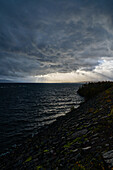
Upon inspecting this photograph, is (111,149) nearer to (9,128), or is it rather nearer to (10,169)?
(10,169)

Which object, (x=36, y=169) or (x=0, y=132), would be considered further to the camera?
(x=0, y=132)

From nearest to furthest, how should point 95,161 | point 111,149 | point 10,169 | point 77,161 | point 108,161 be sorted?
point 108,161, point 95,161, point 111,149, point 77,161, point 10,169

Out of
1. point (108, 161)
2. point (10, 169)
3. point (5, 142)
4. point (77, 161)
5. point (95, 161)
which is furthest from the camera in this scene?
point (5, 142)

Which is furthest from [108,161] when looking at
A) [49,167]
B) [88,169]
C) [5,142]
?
[5,142]

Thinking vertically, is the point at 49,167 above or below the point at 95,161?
below

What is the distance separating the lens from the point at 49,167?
144 inches

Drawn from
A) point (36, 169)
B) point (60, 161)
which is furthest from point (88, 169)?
point (36, 169)

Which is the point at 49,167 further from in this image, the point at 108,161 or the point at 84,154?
the point at 108,161

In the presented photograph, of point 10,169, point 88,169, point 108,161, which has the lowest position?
point 10,169

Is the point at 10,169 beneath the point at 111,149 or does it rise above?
beneath

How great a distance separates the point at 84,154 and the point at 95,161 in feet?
2.10

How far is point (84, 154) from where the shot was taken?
3.36 meters

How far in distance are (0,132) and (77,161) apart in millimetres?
14044

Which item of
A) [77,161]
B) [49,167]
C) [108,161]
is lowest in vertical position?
[49,167]
